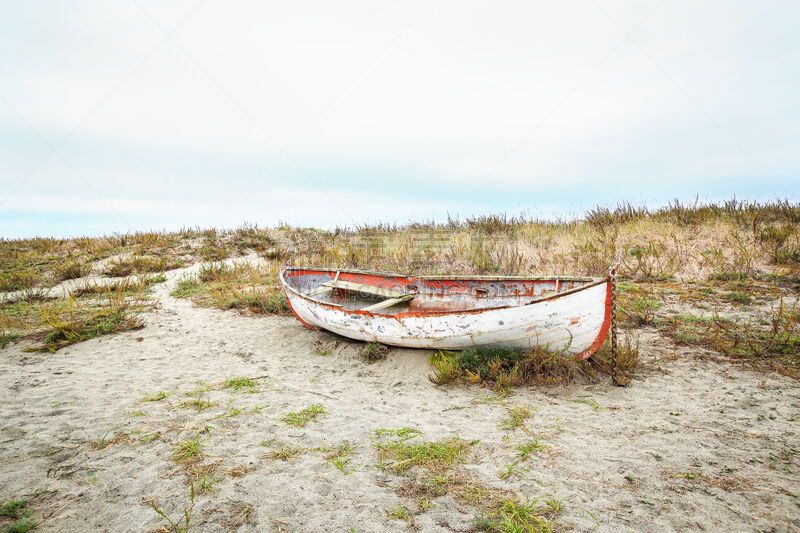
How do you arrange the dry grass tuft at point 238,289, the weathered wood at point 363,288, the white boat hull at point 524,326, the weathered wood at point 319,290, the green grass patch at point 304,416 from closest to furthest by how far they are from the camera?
the green grass patch at point 304,416
the white boat hull at point 524,326
the weathered wood at point 363,288
the weathered wood at point 319,290
the dry grass tuft at point 238,289

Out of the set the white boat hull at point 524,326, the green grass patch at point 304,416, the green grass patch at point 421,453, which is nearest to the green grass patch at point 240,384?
the green grass patch at point 304,416

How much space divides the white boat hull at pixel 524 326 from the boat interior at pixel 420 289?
14.0 inches

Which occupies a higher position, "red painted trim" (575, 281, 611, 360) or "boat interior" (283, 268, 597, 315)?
"boat interior" (283, 268, 597, 315)

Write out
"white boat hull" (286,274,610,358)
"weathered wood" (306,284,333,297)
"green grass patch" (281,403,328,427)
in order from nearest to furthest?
"green grass patch" (281,403,328,427) < "white boat hull" (286,274,610,358) < "weathered wood" (306,284,333,297)

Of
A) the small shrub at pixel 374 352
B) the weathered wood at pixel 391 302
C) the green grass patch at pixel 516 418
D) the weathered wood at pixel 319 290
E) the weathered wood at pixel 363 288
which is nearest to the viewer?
the green grass patch at pixel 516 418

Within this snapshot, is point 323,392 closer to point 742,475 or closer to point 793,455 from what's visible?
point 742,475

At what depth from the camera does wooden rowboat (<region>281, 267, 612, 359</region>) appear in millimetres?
4082

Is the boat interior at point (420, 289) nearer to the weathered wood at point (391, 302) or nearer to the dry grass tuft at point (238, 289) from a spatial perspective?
the weathered wood at point (391, 302)

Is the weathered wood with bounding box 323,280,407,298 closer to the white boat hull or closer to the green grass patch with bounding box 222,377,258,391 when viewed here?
the white boat hull

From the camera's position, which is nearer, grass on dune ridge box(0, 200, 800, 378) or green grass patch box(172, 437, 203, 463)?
green grass patch box(172, 437, 203, 463)

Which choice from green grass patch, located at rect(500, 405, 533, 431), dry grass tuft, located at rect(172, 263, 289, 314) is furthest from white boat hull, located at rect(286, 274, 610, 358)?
dry grass tuft, located at rect(172, 263, 289, 314)

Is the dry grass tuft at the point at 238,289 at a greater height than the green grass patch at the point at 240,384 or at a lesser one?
greater

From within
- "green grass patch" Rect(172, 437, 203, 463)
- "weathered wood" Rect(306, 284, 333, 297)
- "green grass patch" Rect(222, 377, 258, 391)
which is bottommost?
"green grass patch" Rect(172, 437, 203, 463)

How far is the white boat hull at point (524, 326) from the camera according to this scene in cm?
405
